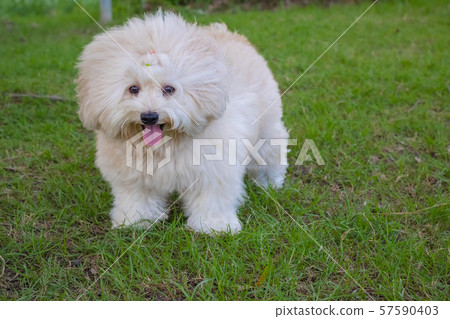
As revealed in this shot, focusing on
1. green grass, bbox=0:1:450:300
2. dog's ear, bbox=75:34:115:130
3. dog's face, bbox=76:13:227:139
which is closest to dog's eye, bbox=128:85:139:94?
dog's face, bbox=76:13:227:139

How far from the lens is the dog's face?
2.25 meters

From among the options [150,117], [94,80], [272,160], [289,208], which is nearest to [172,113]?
[150,117]

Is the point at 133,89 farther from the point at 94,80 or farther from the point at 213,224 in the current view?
the point at 213,224

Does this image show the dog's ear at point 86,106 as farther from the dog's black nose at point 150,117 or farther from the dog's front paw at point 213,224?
the dog's front paw at point 213,224

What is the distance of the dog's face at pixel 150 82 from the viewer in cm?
225

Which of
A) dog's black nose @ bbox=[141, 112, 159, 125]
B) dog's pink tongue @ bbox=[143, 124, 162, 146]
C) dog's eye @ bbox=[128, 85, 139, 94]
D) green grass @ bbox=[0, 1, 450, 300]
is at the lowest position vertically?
green grass @ bbox=[0, 1, 450, 300]

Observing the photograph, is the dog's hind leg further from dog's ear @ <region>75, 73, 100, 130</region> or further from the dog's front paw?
dog's ear @ <region>75, 73, 100, 130</region>

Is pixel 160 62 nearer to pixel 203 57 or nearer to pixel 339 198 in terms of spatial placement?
pixel 203 57

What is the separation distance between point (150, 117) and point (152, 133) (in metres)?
0.12

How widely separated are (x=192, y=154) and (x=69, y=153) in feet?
4.53

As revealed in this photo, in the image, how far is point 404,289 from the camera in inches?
85.2

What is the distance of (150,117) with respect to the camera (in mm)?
2221

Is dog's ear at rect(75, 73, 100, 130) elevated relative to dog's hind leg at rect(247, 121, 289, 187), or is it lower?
elevated

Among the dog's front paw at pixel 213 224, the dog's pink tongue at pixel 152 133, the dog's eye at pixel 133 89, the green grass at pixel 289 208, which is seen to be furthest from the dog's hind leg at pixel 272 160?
the dog's eye at pixel 133 89
